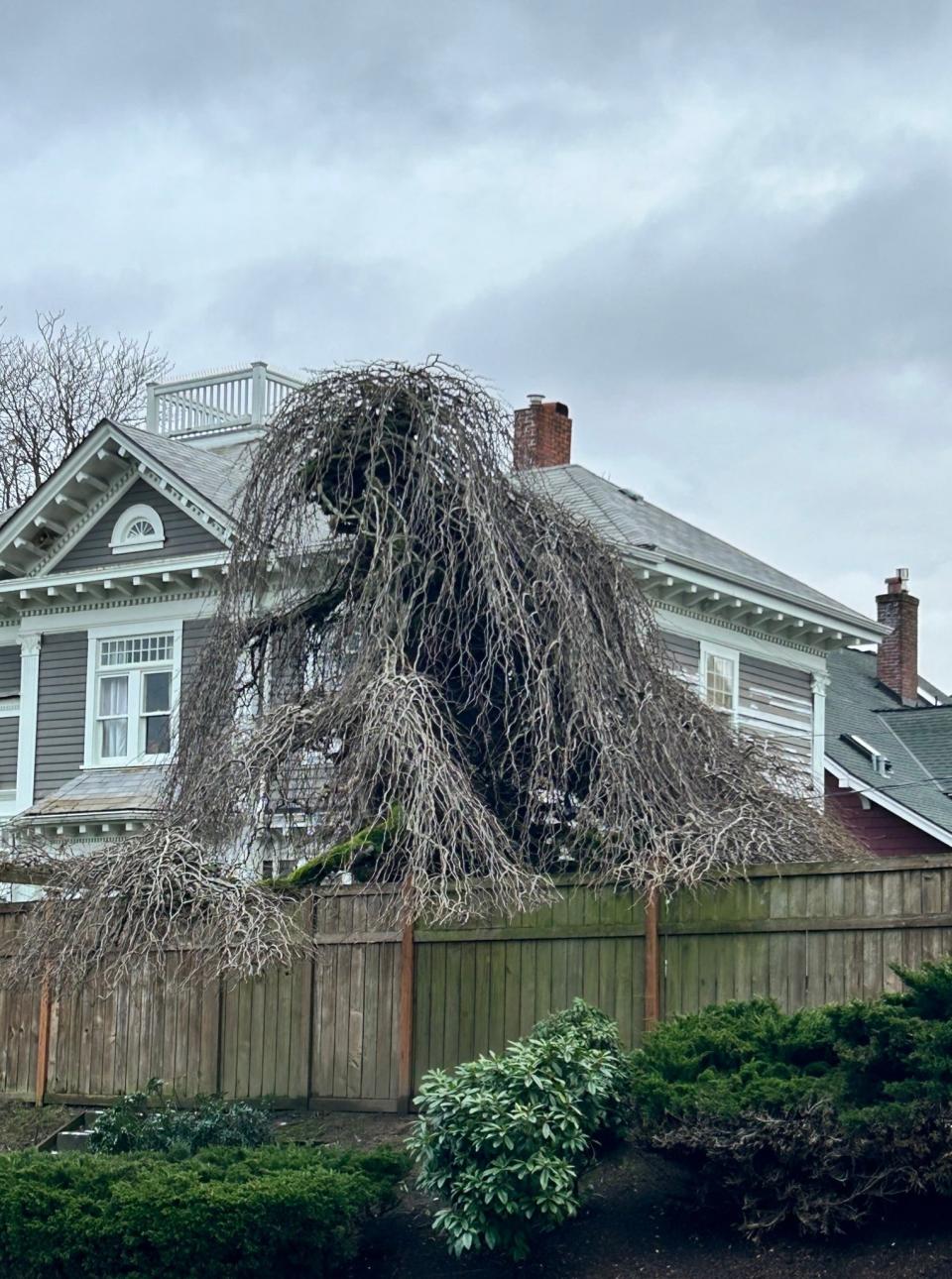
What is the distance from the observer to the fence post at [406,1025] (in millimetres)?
13039

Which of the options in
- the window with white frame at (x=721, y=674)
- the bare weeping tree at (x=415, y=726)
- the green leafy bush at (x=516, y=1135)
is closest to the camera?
the green leafy bush at (x=516, y=1135)

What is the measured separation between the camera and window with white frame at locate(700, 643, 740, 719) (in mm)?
24672

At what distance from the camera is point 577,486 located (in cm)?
2591

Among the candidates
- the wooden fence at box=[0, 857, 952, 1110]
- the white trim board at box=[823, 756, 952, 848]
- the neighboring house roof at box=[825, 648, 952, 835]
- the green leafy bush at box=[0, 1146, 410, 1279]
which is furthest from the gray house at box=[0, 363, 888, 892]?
the green leafy bush at box=[0, 1146, 410, 1279]

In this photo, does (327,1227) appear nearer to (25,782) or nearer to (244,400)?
(25,782)

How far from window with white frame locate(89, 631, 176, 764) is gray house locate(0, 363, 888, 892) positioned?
23 mm

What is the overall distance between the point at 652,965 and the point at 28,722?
51.2 feet

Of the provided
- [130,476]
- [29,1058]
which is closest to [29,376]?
[130,476]

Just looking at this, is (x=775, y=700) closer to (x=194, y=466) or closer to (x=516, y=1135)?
(x=194, y=466)

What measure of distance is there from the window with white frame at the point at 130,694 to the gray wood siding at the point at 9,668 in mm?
1864

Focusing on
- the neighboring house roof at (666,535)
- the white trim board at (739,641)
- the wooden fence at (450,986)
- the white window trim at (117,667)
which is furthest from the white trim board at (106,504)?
the wooden fence at (450,986)

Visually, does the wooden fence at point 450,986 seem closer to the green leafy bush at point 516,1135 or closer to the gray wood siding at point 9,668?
the green leafy bush at point 516,1135

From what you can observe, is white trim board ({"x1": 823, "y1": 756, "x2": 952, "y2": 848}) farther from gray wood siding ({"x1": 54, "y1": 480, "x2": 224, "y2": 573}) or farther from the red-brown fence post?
the red-brown fence post

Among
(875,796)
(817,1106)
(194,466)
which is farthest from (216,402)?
(817,1106)
